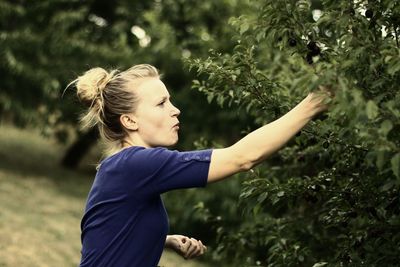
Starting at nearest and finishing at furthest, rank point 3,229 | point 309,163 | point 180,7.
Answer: point 309,163
point 3,229
point 180,7

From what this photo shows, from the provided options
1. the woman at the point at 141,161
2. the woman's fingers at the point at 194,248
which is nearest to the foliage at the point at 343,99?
the woman at the point at 141,161

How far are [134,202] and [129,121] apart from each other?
430mm

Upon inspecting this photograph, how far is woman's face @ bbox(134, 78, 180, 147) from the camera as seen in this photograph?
121 inches

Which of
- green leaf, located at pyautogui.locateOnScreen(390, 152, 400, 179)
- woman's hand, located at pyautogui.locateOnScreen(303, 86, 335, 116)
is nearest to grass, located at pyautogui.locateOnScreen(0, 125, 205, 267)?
woman's hand, located at pyautogui.locateOnScreen(303, 86, 335, 116)

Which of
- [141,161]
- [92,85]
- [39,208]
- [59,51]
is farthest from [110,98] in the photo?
[59,51]

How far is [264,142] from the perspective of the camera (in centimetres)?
266

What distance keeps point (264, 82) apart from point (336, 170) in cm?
64

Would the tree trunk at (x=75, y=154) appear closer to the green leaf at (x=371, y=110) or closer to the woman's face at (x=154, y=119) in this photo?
the woman's face at (x=154, y=119)

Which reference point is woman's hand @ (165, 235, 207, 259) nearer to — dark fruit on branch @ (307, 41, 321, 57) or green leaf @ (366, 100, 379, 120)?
dark fruit on branch @ (307, 41, 321, 57)

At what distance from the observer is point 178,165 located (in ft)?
8.85

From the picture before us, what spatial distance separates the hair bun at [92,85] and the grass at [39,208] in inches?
193

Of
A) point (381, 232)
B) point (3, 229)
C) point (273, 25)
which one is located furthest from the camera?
point (3, 229)

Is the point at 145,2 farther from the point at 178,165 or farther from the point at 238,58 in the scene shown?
the point at 178,165

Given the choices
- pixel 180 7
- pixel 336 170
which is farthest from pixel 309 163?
pixel 180 7
